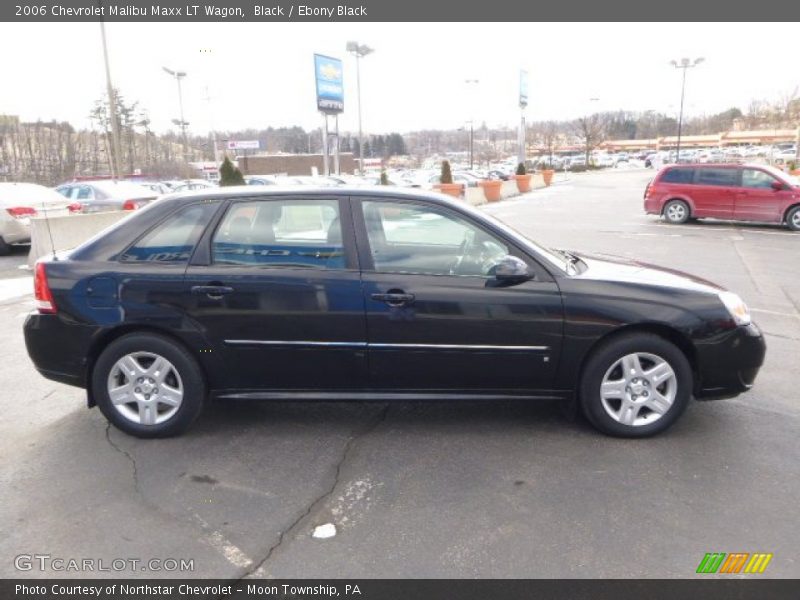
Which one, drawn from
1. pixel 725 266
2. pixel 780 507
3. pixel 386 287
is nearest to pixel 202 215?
pixel 386 287

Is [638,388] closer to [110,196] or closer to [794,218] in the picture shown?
[794,218]

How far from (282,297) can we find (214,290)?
1.42ft

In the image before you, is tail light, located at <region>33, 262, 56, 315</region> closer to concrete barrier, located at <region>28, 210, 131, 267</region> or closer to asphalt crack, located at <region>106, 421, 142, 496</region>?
asphalt crack, located at <region>106, 421, 142, 496</region>

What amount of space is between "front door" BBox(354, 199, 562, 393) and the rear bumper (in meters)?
0.97

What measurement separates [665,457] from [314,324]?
2.27 m

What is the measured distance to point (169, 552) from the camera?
278 cm

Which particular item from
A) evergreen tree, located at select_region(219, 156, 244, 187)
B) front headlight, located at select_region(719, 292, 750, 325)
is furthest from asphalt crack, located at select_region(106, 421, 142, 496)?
evergreen tree, located at select_region(219, 156, 244, 187)

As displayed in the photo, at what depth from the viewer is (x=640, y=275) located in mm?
3984

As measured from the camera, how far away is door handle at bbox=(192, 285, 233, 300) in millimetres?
3721

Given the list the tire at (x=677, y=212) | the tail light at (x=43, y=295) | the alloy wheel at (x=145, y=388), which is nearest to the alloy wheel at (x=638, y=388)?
the alloy wheel at (x=145, y=388)

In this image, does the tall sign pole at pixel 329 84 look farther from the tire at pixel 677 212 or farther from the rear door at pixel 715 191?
the rear door at pixel 715 191

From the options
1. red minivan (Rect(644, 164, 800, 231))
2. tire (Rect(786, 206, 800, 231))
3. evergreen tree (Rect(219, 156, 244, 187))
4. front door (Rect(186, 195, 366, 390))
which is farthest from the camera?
evergreen tree (Rect(219, 156, 244, 187))
